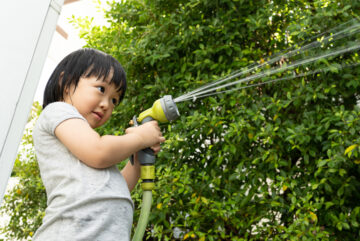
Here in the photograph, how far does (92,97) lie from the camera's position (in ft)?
3.70

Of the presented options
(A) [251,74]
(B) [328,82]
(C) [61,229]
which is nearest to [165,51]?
(A) [251,74]

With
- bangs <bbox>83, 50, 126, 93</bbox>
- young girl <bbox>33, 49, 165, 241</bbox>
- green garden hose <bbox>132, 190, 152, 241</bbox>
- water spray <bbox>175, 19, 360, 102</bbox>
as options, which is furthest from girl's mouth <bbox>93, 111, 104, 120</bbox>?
water spray <bbox>175, 19, 360, 102</bbox>

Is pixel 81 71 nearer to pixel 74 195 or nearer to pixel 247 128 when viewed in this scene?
pixel 74 195

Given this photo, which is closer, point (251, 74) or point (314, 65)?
point (314, 65)

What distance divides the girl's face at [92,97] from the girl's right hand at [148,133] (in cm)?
11

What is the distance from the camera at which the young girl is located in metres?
0.98

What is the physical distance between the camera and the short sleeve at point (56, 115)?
1.04 metres

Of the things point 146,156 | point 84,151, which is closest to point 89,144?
point 84,151

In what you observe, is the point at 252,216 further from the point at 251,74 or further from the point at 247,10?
the point at 247,10

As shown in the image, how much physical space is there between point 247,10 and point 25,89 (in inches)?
59.0

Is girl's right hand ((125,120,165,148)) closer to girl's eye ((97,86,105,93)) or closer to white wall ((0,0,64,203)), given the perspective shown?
girl's eye ((97,86,105,93))

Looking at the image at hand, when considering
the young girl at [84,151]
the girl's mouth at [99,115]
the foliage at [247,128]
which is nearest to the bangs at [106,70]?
the young girl at [84,151]

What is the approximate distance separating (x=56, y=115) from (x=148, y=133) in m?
0.28

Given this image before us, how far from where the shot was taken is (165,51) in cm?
213
